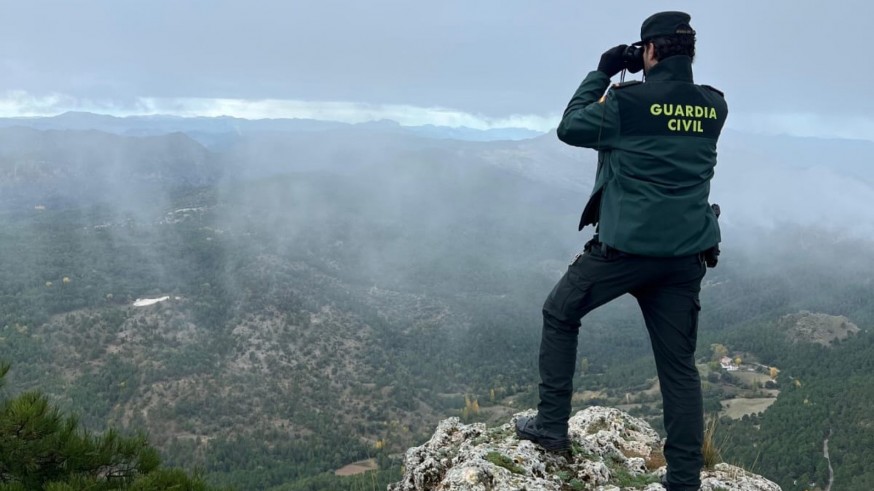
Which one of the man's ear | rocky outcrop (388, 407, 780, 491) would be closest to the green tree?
rocky outcrop (388, 407, 780, 491)

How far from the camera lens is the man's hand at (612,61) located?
4555 millimetres

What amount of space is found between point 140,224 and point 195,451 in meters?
112

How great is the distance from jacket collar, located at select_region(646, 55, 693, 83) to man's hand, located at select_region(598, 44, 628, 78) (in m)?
0.34

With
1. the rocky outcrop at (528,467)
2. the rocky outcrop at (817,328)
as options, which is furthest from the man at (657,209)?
the rocky outcrop at (817,328)

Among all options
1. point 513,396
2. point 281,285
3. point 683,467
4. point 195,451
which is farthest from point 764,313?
point 683,467

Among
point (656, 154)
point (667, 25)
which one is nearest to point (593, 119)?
point (656, 154)

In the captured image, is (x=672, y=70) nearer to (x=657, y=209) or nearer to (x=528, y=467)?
(x=657, y=209)

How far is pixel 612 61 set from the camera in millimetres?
4574

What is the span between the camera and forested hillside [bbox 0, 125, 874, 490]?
2761 inches

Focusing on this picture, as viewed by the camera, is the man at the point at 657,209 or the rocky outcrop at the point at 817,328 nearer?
the man at the point at 657,209

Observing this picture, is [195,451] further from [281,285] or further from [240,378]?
[281,285]

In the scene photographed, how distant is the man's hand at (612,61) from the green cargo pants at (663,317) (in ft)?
4.61

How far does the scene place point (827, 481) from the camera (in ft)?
164

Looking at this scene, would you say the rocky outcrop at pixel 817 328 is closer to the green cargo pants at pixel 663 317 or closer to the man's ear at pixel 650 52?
the green cargo pants at pixel 663 317
